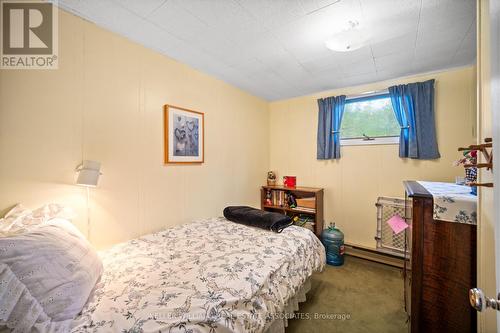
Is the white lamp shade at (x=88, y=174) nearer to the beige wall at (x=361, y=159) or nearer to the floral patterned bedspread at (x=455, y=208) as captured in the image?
the floral patterned bedspread at (x=455, y=208)

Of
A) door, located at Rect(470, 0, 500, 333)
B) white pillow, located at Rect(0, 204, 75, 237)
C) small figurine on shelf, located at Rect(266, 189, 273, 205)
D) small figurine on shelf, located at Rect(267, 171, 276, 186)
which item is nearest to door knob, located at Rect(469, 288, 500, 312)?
door, located at Rect(470, 0, 500, 333)

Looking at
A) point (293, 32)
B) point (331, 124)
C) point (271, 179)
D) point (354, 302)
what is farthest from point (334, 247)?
point (293, 32)

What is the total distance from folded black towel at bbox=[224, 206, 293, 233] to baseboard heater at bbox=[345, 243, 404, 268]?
1440 mm

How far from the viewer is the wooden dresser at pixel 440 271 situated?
40.4 inches

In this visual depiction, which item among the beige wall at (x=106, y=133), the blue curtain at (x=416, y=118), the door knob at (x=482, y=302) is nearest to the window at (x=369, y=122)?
the blue curtain at (x=416, y=118)

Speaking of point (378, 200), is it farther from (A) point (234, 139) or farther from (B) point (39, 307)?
(B) point (39, 307)

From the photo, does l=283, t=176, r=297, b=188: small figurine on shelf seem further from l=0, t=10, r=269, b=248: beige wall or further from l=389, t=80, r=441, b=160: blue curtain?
l=389, t=80, r=441, b=160: blue curtain

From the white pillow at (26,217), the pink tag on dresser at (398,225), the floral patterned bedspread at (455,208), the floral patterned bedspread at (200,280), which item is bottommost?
the floral patterned bedspread at (200,280)

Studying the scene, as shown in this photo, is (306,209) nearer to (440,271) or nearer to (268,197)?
(268,197)

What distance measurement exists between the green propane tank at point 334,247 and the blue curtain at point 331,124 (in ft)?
3.60

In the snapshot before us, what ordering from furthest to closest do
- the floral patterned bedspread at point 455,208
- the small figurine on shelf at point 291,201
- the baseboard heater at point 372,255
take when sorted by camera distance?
1. the small figurine on shelf at point 291,201
2. the baseboard heater at point 372,255
3. the floral patterned bedspread at point 455,208

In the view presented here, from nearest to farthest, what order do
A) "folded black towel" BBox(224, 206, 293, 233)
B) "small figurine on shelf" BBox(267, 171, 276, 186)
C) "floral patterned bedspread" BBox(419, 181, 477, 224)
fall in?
"floral patterned bedspread" BBox(419, 181, 477, 224) → "folded black towel" BBox(224, 206, 293, 233) → "small figurine on shelf" BBox(267, 171, 276, 186)

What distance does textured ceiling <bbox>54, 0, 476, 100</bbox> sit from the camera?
4.53 ft

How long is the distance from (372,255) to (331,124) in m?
1.92
